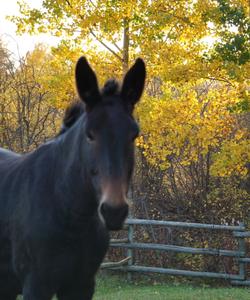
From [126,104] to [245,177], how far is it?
32.0ft

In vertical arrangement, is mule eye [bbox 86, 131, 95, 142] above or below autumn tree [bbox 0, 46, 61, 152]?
below

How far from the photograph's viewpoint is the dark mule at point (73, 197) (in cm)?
298

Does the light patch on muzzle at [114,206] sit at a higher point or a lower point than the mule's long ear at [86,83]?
lower

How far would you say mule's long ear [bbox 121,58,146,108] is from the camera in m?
3.29

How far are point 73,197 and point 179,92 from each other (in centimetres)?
881

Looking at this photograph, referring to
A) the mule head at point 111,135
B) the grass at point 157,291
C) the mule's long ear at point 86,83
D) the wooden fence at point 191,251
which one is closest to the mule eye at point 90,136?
the mule head at point 111,135

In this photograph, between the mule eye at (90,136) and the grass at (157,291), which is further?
the grass at (157,291)

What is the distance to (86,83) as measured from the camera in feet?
10.8

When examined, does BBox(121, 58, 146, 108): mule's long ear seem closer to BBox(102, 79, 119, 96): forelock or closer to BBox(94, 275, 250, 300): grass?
BBox(102, 79, 119, 96): forelock

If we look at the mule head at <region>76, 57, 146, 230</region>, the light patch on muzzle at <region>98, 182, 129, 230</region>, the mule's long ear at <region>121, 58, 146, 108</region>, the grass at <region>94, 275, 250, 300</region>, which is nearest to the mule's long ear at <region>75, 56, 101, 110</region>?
the mule head at <region>76, 57, 146, 230</region>

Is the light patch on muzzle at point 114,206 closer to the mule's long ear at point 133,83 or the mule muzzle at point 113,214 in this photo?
the mule muzzle at point 113,214

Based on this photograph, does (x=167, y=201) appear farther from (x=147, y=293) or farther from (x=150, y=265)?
(x=147, y=293)

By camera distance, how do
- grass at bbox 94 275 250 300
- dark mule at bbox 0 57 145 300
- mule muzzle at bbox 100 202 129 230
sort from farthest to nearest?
grass at bbox 94 275 250 300, dark mule at bbox 0 57 145 300, mule muzzle at bbox 100 202 129 230

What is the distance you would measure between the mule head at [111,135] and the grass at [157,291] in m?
6.13
